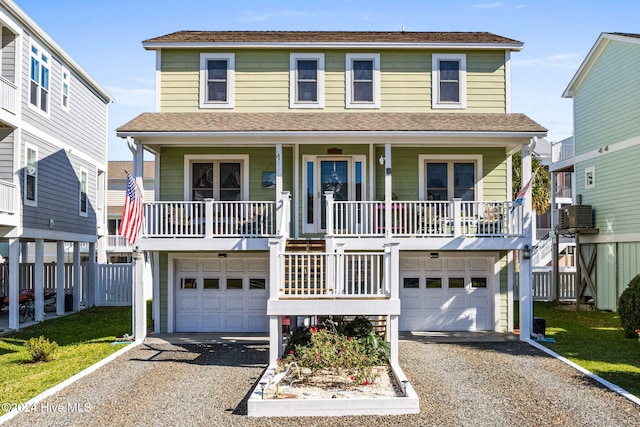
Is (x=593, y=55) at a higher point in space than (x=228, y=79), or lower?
higher

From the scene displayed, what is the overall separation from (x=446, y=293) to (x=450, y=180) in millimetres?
3103

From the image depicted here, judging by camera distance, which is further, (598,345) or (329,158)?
(329,158)

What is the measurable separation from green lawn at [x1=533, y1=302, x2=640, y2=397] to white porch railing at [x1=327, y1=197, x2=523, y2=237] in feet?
9.87

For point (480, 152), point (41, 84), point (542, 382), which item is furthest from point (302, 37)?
point (542, 382)

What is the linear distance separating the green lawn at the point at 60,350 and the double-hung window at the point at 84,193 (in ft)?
13.0

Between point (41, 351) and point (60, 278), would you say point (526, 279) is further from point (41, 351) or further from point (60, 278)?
point (60, 278)

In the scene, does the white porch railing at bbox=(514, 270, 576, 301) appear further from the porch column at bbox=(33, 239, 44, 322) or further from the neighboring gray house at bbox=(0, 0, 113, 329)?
the porch column at bbox=(33, 239, 44, 322)

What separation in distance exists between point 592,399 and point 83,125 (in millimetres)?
20626

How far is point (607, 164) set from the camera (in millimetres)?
23312

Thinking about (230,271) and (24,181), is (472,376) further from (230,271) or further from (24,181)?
(24,181)

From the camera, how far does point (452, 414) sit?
9273mm

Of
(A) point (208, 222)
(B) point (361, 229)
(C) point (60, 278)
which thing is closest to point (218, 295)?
(A) point (208, 222)

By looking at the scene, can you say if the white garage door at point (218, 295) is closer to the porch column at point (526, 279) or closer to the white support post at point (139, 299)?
the white support post at point (139, 299)

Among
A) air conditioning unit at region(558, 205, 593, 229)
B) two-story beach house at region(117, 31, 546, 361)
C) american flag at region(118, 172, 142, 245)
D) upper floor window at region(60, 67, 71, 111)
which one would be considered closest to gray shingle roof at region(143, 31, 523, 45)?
two-story beach house at region(117, 31, 546, 361)
